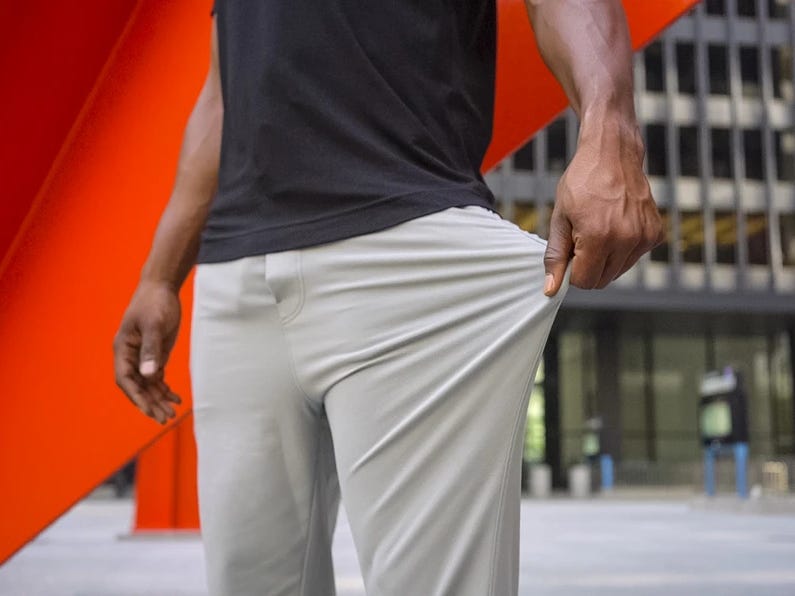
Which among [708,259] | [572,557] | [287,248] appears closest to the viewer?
[287,248]

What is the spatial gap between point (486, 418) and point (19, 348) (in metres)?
2.59

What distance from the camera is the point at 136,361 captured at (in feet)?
6.08

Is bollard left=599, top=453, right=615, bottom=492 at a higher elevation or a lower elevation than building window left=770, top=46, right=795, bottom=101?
lower

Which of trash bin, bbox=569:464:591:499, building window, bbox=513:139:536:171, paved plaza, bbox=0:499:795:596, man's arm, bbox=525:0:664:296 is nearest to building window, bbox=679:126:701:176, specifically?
building window, bbox=513:139:536:171

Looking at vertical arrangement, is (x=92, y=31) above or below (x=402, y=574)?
above

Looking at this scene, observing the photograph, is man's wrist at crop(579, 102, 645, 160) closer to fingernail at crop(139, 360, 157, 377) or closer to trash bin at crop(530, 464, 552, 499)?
fingernail at crop(139, 360, 157, 377)

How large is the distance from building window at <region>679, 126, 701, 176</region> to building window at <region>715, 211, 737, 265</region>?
1.51 m

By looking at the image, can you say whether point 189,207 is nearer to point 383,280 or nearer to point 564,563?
point 383,280

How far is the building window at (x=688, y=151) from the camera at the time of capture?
32.0 metres

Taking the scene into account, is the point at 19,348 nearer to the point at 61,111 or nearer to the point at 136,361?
the point at 61,111

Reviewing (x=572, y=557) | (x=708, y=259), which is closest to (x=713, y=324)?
(x=708, y=259)

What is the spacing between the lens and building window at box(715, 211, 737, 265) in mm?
31578

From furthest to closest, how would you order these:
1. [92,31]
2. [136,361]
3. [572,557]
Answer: [572,557] → [92,31] → [136,361]

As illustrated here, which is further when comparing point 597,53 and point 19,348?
point 19,348
